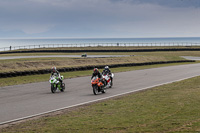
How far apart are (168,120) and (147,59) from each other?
47.6 metres

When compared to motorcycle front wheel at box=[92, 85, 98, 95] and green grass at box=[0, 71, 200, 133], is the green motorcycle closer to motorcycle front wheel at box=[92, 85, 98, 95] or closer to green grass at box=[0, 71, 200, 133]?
motorcycle front wheel at box=[92, 85, 98, 95]

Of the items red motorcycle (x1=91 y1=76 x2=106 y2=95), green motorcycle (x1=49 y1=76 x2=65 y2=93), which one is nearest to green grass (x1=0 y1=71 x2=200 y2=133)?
red motorcycle (x1=91 y1=76 x2=106 y2=95)

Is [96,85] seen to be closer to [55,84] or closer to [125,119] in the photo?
[55,84]

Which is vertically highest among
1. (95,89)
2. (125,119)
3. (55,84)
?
(55,84)

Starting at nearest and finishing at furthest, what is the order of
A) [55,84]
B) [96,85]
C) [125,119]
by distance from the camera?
[125,119]
[96,85]
[55,84]

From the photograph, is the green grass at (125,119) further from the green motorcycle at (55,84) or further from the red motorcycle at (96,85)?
the green motorcycle at (55,84)

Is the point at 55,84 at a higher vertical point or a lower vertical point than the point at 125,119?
higher

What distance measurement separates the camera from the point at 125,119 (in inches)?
464

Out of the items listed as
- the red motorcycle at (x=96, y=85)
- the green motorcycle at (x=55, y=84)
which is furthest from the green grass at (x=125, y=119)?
the green motorcycle at (x=55, y=84)

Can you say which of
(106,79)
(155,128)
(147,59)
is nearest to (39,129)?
(155,128)

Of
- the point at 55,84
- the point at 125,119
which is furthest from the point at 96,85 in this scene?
the point at 125,119

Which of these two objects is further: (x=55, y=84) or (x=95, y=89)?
(x=55, y=84)

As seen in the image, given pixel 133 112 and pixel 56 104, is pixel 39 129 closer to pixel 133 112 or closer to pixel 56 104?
pixel 133 112

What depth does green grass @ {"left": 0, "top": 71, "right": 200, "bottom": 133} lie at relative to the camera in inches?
401
